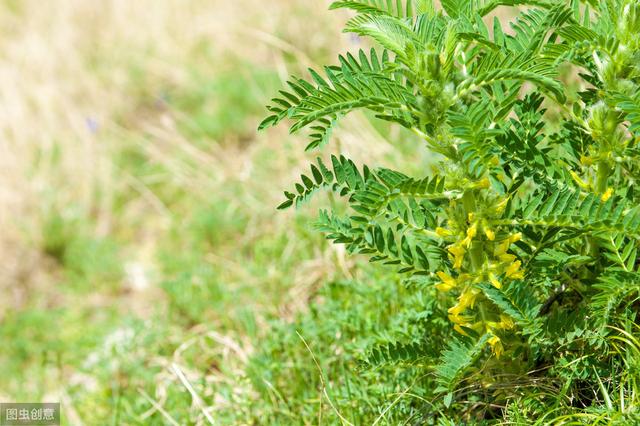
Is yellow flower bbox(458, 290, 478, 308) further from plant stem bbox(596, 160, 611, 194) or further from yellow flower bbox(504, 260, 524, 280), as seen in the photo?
plant stem bbox(596, 160, 611, 194)

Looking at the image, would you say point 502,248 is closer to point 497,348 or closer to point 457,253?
point 457,253

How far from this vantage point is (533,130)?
1.54 m

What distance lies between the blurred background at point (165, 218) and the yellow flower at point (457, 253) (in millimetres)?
671

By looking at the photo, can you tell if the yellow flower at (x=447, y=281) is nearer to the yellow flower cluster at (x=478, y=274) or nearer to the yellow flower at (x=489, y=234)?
the yellow flower cluster at (x=478, y=274)

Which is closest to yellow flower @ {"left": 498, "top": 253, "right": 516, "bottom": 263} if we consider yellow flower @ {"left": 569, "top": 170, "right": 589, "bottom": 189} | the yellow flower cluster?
the yellow flower cluster

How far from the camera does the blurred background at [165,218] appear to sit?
7.84 feet

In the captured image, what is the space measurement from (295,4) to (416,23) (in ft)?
11.2

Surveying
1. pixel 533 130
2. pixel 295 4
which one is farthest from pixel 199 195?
pixel 533 130

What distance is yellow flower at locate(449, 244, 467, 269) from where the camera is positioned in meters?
1.43

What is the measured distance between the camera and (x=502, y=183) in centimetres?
145

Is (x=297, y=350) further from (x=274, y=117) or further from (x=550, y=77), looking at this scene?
(x=550, y=77)

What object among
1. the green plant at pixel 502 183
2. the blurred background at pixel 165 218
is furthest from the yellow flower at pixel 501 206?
the blurred background at pixel 165 218

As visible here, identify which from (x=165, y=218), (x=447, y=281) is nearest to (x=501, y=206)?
(x=447, y=281)

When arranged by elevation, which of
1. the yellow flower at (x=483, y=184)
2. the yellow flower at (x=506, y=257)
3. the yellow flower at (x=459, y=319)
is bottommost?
the yellow flower at (x=459, y=319)
